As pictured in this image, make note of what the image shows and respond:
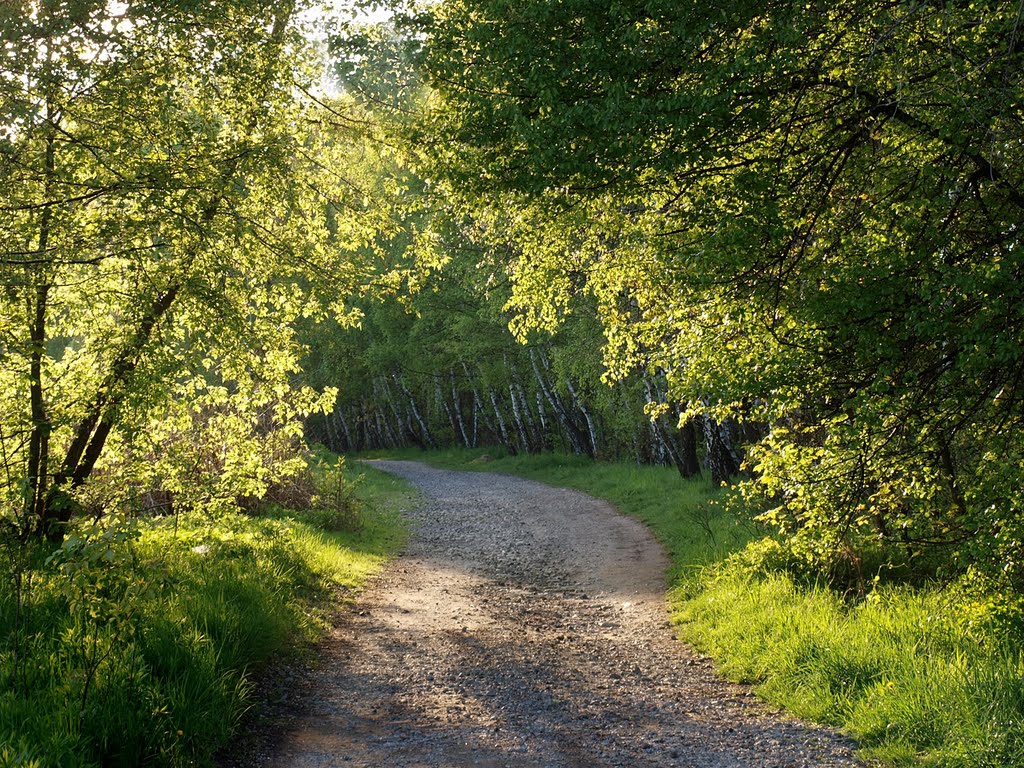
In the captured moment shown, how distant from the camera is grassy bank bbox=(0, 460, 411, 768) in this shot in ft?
15.6

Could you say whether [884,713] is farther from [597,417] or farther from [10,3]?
[597,417]

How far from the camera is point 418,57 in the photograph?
8.36 meters

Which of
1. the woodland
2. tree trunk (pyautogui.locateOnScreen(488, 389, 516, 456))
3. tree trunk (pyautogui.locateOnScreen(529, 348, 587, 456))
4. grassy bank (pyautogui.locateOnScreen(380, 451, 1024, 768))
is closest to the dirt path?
grassy bank (pyautogui.locateOnScreen(380, 451, 1024, 768))

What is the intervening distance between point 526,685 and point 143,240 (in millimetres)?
5758

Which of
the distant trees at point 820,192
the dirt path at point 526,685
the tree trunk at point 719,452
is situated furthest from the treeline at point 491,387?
the dirt path at point 526,685

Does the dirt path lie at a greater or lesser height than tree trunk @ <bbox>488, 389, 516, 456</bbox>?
lesser

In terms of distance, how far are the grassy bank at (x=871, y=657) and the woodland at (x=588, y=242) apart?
33 cm

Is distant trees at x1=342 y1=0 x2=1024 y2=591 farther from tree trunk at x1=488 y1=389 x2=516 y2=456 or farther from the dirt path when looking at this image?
tree trunk at x1=488 y1=389 x2=516 y2=456

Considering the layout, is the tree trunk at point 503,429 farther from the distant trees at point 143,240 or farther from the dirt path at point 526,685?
the distant trees at point 143,240

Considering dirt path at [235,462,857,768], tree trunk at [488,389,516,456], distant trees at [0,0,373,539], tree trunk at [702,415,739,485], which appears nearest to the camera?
dirt path at [235,462,857,768]

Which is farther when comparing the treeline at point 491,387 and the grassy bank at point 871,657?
the treeline at point 491,387

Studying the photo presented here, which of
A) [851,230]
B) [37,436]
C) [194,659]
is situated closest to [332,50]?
[37,436]

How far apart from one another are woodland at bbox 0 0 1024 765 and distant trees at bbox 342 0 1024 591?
0.13ft

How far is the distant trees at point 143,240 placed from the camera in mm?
7250
